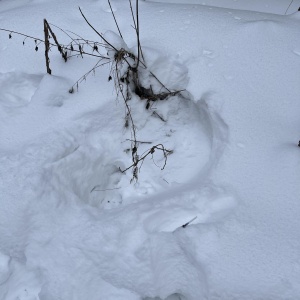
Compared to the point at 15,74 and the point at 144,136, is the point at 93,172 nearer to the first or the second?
the point at 144,136

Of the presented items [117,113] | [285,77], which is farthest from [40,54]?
[285,77]

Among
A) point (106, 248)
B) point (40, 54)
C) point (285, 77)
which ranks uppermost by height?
point (285, 77)

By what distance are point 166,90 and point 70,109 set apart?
53 cm

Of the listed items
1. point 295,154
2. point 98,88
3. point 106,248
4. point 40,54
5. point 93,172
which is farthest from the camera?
point 40,54

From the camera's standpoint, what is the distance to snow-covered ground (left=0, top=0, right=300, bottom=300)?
1212 mm

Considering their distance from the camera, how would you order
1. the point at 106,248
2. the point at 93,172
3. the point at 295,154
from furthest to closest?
1. the point at 93,172
2. the point at 295,154
3. the point at 106,248

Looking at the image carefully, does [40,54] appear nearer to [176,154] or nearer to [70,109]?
[70,109]

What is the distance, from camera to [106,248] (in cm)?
131

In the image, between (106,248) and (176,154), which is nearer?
(106,248)

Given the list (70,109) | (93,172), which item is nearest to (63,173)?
(93,172)

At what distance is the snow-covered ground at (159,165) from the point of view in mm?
1212

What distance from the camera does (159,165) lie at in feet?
5.67

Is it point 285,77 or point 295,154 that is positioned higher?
point 285,77

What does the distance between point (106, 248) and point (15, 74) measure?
1.14 meters
